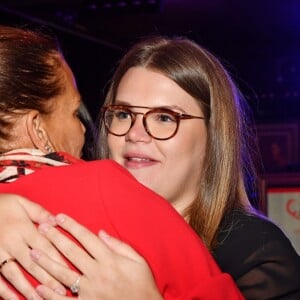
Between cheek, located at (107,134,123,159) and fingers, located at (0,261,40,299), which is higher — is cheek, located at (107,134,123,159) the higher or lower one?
the higher one

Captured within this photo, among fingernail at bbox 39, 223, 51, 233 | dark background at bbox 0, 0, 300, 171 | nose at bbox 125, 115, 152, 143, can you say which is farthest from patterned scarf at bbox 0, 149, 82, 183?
dark background at bbox 0, 0, 300, 171

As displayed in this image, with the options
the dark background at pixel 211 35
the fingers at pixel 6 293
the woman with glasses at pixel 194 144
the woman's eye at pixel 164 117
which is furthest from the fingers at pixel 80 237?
the dark background at pixel 211 35

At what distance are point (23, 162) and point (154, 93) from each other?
76cm

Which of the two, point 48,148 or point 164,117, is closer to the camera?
point 48,148

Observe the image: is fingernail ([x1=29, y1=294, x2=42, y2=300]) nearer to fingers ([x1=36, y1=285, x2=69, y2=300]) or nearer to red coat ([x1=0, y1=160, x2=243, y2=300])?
fingers ([x1=36, y1=285, x2=69, y2=300])

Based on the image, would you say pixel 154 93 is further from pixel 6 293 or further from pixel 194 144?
pixel 6 293

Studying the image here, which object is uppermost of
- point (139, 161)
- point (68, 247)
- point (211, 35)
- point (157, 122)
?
point (211, 35)

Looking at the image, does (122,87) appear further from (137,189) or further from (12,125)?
(137,189)

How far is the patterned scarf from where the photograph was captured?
1.37 meters

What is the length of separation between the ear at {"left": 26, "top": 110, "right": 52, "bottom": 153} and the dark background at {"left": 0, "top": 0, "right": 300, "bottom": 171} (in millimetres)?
3795

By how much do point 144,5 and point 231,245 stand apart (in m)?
3.70

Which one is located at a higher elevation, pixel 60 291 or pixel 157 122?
pixel 157 122

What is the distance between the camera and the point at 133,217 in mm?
1272

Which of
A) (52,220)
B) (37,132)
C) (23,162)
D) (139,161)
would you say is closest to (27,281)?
(52,220)
